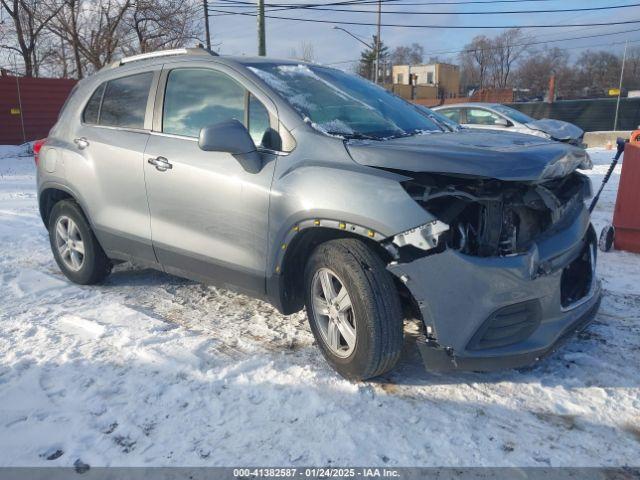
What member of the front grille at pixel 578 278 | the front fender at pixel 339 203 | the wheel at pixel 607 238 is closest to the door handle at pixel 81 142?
the front fender at pixel 339 203

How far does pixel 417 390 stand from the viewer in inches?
119

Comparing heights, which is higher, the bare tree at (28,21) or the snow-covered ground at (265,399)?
the bare tree at (28,21)

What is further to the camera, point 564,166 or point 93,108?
point 93,108

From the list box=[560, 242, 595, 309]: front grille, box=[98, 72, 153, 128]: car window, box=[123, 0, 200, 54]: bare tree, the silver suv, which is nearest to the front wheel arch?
the silver suv

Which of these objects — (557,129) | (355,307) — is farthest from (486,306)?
(557,129)

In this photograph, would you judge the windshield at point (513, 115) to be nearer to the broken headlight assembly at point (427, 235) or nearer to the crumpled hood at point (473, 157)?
the crumpled hood at point (473, 157)

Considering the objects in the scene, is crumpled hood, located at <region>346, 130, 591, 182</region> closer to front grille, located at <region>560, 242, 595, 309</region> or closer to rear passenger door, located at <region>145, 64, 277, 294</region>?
front grille, located at <region>560, 242, 595, 309</region>

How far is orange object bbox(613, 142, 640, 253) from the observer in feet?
17.8

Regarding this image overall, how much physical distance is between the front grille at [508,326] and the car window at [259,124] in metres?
1.60

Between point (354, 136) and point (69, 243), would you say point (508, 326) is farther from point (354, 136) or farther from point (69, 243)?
point (69, 243)

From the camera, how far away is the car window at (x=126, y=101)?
13.6 feet

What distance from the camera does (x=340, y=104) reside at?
142 inches

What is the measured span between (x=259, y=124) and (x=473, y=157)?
135 cm

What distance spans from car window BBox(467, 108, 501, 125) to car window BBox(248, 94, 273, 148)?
29.3ft
